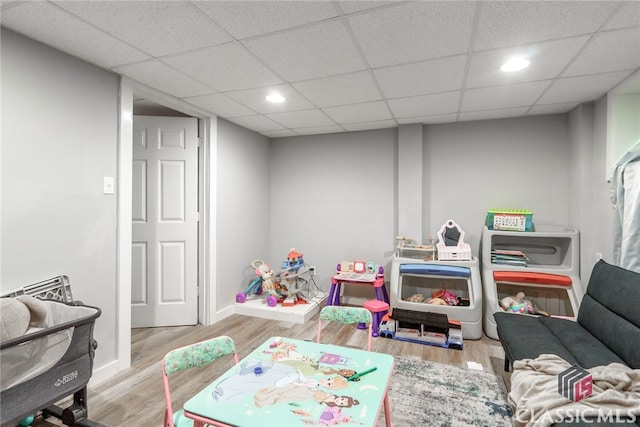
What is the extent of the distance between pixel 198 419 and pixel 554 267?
11.6ft

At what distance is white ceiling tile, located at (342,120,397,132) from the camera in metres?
3.58

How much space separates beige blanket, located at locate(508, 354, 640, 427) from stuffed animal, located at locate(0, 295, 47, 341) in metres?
2.41

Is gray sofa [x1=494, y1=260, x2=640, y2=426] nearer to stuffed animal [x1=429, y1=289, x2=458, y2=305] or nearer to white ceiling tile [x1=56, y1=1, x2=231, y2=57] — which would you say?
stuffed animal [x1=429, y1=289, x2=458, y2=305]

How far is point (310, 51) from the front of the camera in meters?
1.95

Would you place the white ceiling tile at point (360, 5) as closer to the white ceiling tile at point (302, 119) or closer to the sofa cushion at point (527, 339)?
the white ceiling tile at point (302, 119)

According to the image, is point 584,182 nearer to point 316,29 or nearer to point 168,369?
point 316,29

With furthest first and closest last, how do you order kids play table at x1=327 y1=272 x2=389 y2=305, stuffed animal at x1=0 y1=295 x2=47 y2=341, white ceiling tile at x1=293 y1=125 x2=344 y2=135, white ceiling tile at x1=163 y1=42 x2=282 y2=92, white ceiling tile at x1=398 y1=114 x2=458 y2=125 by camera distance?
1. white ceiling tile at x1=293 y1=125 x2=344 y2=135
2. kids play table at x1=327 y1=272 x2=389 y2=305
3. white ceiling tile at x1=398 y1=114 x2=458 y2=125
4. white ceiling tile at x1=163 y1=42 x2=282 y2=92
5. stuffed animal at x1=0 y1=295 x2=47 y2=341

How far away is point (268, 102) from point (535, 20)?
2097mm

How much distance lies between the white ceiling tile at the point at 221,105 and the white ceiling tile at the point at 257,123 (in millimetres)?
148

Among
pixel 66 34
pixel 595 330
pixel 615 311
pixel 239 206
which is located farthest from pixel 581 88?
pixel 66 34

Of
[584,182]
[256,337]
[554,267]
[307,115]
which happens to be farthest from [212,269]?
[584,182]

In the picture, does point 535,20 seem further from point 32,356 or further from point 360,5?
point 32,356

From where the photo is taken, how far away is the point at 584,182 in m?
2.89

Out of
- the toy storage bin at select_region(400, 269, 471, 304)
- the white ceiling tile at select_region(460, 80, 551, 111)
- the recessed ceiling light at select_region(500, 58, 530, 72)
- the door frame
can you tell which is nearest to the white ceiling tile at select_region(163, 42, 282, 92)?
the door frame
